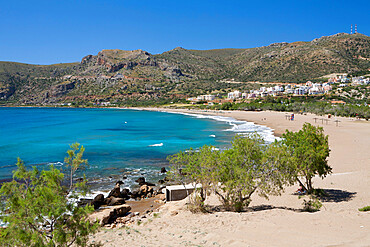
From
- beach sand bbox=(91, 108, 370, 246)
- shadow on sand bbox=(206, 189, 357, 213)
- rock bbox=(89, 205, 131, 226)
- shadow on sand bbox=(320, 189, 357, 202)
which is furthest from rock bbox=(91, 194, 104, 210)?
shadow on sand bbox=(320, 189, 357, 202)

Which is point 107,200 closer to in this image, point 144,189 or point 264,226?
point 144,189

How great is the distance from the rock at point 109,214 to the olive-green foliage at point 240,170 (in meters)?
4.67

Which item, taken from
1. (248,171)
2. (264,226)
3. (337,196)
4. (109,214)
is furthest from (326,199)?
(109,214)

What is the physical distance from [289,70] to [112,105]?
11416 centimetres

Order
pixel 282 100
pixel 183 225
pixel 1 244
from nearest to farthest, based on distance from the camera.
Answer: pixel 1 244
pixel 183 225
pixel 282 100

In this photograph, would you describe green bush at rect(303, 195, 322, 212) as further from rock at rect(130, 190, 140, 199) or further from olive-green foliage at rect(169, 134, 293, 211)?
rock at rect(130, 190, 140, 199)

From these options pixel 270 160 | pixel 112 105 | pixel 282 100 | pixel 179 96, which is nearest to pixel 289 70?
pixel 282 100

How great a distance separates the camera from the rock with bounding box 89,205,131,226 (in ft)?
48.4

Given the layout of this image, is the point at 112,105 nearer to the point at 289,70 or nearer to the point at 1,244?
the point at 289,70

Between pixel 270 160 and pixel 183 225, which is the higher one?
pixel 270 160

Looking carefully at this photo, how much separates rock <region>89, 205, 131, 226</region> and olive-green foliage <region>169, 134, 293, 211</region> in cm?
467

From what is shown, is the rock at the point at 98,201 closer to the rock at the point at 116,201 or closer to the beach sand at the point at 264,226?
the rock at the point at 116,201

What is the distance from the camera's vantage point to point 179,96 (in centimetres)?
17900

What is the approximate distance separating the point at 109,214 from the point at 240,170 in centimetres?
778
